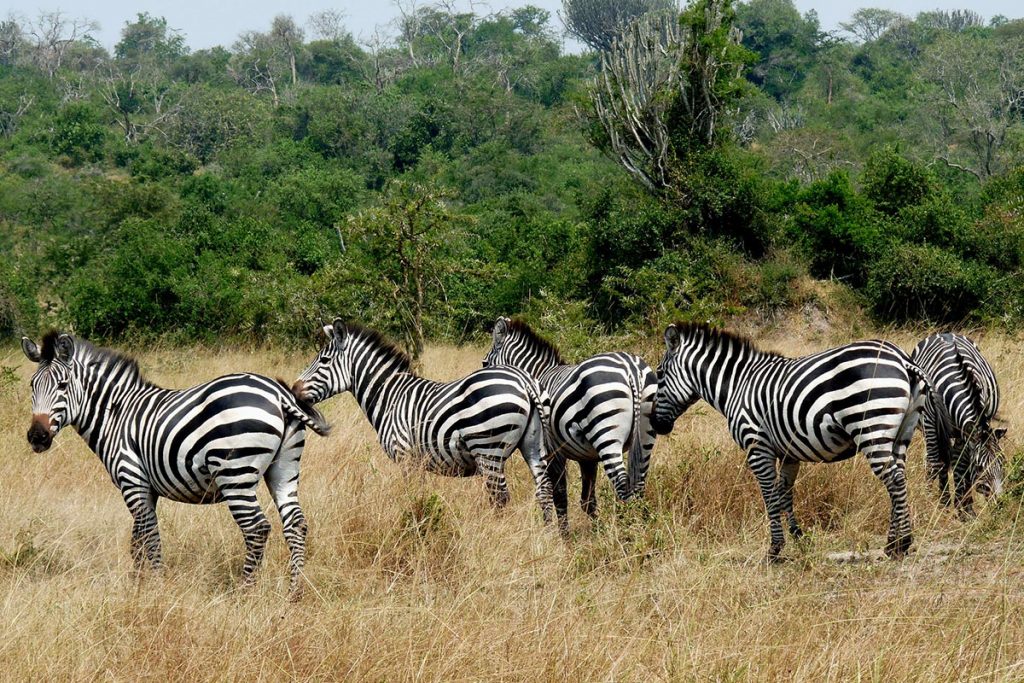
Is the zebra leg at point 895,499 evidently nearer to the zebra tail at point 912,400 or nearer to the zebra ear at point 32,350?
the zebra tail at point 912,400

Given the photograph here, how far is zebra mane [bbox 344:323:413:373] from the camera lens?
740 cm

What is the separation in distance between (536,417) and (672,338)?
3.50 ft

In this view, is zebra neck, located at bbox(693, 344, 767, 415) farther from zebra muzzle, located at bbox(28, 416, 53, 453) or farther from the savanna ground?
zebra muzzle, located at bbox(28, 416, 53, 453)

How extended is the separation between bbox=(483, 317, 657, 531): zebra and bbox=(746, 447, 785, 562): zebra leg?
0.79 m

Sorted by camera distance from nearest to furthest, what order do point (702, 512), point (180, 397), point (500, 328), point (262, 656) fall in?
point (262, 656) → point (180, 397) → point (702, 512) → point (500, 328)

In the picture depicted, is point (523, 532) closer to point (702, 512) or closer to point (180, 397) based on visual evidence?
point (702, 512)

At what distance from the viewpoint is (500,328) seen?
27.2ft

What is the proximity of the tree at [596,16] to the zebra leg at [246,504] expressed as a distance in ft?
236

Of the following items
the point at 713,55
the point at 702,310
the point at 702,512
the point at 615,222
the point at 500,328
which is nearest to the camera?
the point at 702,512

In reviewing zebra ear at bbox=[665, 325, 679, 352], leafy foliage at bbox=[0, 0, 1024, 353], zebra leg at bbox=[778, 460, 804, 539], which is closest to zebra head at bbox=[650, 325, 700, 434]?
zebra ear at bbox=[665, 325, 679, 352]

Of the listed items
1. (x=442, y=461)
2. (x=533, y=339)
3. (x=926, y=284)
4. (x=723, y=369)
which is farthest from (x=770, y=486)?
(x=926, y=284)

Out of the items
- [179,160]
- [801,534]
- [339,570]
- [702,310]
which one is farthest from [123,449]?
[179,160]

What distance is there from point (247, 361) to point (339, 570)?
9.65 meters

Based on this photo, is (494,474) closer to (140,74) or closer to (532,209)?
(532,209)
